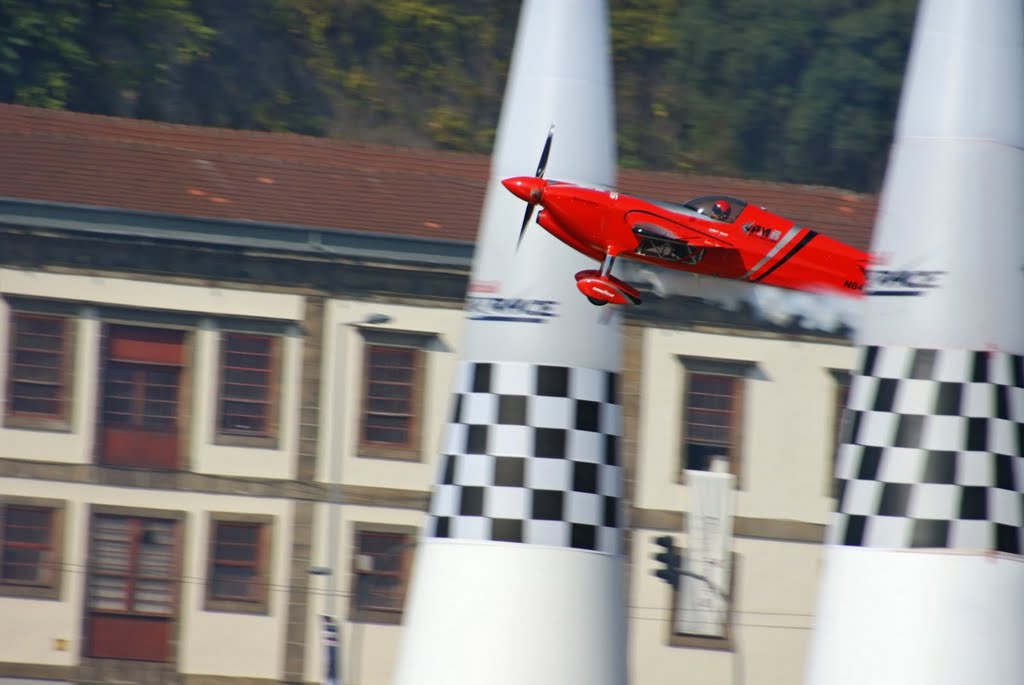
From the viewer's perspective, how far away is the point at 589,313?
873cm

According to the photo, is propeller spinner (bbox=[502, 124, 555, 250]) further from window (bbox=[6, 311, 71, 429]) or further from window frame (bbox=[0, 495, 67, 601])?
window frame (bbox=[0, 495, 67, 601])

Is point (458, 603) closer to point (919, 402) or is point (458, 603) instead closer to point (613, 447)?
point (613, 447)

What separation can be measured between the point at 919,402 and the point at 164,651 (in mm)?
18427

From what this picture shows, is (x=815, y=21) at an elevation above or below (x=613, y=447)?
above

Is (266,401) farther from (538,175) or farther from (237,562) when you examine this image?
(538,175)

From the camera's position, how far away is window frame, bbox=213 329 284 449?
2381cm

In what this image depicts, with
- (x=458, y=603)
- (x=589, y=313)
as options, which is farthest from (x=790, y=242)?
(x=458, y=603)

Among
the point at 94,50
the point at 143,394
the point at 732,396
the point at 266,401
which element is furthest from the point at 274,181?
the point at 94,50

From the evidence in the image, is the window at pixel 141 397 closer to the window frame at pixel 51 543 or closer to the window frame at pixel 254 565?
the window frame at pixel 51 543

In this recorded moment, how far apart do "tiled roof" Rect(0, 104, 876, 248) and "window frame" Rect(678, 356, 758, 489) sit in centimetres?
271

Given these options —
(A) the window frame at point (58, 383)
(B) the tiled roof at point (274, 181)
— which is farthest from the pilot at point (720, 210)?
(A) the window frame at point (58, 383)

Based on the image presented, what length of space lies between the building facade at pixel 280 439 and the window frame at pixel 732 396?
38mm

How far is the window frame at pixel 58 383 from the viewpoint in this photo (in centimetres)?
2358

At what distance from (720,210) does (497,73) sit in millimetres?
33476
